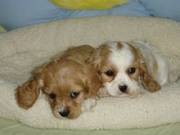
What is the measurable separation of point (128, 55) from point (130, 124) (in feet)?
1.19

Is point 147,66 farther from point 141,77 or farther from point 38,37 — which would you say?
point 38,37

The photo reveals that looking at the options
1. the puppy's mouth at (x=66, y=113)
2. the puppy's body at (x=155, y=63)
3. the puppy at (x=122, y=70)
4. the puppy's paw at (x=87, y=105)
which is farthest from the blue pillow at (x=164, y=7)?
the puppy's mouth at (x=66, y=113)

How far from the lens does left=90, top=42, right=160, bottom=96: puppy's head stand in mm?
2244

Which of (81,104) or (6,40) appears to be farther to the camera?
(6,40)

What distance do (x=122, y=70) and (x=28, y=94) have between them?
49 centimetres

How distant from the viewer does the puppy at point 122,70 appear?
88.4 inches

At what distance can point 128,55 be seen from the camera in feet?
7.46

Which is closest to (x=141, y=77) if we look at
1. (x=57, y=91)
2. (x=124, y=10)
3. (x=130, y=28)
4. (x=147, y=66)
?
(x=147, y=66)

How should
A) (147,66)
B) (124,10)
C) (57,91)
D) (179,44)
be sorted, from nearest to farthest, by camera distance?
1. (57,91)
2. (147,66)
3. (179,44)
4. (124,10)

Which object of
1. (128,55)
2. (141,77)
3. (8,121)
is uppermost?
(128,55)

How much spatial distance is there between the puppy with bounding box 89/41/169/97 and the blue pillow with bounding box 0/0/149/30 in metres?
0.78

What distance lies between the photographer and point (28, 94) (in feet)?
7.34

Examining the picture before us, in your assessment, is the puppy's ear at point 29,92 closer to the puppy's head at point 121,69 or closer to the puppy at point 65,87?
the puppy at point 65,87

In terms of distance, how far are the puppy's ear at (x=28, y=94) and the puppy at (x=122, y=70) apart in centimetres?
32
